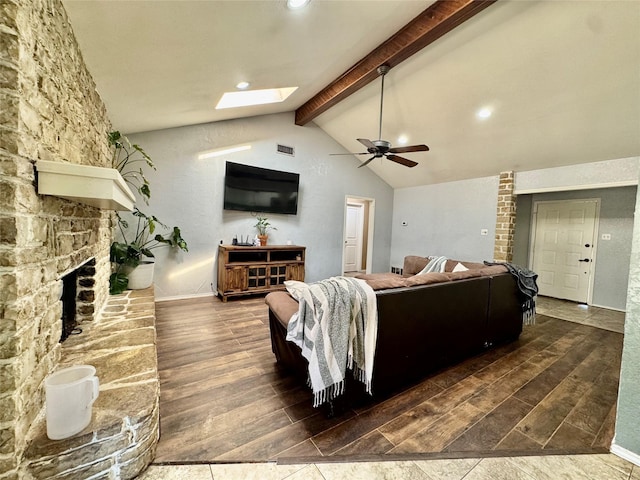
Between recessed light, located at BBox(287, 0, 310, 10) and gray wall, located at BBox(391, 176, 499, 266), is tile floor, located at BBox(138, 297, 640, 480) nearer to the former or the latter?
recessed light, located at BBox(287, 0, 310, 10)

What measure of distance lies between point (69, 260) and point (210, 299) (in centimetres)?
288

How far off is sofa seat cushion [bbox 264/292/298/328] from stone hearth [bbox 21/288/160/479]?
87 cm

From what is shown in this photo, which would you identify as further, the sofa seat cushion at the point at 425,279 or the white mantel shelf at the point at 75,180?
the sofa seat cushion at the point at 425,279

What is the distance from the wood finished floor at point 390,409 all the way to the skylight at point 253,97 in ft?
10.7

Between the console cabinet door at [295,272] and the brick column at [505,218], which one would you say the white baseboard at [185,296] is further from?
the brick column at [505,218]

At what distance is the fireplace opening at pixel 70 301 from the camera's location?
7.06 ft

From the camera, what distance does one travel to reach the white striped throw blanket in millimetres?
1708

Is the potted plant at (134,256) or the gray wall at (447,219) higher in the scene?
the gray wall at (447,219)

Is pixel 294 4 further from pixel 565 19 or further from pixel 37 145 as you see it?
pixel 565 19

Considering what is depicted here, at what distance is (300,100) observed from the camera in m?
4.64

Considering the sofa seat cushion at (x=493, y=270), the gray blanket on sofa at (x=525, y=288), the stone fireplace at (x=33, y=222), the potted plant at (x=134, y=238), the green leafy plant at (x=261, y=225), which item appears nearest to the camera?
the stone fireplace at (x=33, y=222)

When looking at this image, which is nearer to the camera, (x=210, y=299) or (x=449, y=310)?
(x=449, y=310)

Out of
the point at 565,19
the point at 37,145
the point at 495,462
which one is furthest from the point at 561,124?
the point at 37,145

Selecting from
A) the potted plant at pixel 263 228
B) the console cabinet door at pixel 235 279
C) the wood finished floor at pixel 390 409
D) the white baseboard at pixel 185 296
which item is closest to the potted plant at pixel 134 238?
the white baseboard at pixel 185 296
